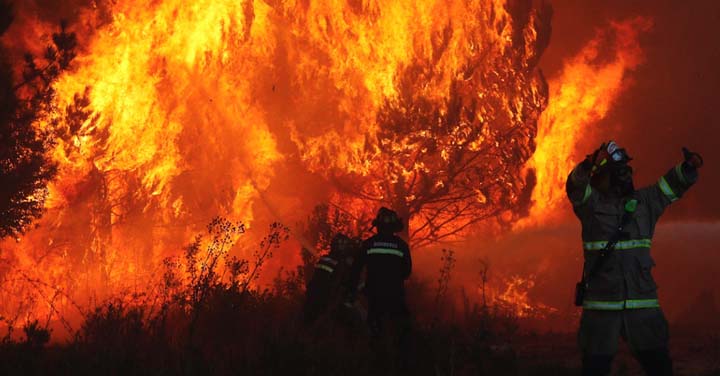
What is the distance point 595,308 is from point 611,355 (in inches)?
15.2

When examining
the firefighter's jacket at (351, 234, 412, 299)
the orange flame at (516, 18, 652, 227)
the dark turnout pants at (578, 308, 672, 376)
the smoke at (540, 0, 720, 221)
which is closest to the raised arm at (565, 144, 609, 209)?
the dark turnout pants at (578, 308, 672, 376)

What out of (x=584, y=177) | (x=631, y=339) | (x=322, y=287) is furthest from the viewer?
(x=322, y=287)

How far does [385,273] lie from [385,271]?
0.03 m

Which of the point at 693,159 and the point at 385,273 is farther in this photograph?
the point at 385,273

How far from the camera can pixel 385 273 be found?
8.80m

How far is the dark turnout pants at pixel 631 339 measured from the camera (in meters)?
5.45

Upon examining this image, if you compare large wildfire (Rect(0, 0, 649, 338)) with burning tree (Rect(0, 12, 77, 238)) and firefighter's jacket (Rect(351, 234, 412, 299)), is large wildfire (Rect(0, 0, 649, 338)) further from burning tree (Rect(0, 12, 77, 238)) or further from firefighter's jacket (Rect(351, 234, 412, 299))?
firefighter's jacket (Rect(351, 234, 412, 299))

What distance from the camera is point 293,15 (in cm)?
1706

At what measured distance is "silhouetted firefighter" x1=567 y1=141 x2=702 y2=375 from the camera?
5.50 metres

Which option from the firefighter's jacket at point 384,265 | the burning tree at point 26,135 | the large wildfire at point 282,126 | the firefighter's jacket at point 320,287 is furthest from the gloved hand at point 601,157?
the large wildfire at point 282,126

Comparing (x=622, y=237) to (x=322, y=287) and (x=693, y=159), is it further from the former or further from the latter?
(x=322, y=287)

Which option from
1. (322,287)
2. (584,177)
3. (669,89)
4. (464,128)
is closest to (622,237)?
(584,177)

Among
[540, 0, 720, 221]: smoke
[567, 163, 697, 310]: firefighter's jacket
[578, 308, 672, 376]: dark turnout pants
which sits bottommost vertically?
[578, 308, 672, 376]: dark turnout pants

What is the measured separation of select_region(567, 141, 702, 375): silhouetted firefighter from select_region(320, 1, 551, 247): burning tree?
1061 cm
